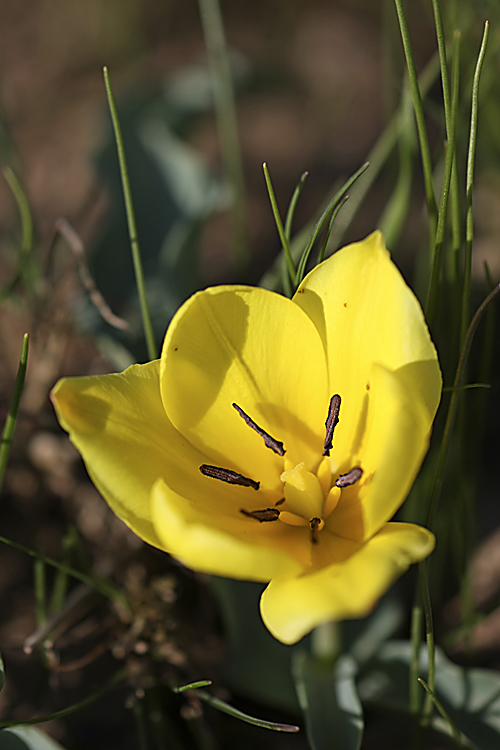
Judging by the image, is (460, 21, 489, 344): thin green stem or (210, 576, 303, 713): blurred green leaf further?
(210, 576, 303, 713): blurred green leaf

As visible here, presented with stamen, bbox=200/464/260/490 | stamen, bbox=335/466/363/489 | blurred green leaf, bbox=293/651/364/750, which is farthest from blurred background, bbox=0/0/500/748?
stamen, bbox=335/466/363/489

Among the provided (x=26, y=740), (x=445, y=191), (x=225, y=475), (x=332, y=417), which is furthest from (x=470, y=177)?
(x=26, y=740)

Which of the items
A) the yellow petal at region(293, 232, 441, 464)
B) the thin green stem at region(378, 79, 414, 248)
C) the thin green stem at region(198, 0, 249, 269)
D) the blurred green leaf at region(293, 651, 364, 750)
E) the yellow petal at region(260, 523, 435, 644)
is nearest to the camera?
the yellow petal at region(260, 523, 435, 644)

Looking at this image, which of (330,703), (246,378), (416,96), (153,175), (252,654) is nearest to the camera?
(416,96)

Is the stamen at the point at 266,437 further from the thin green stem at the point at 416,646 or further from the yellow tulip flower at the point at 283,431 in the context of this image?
the thin green stem at the point at 416,646

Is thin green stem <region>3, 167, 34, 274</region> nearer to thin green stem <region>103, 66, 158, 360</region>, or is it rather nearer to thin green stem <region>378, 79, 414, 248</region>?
thin green stem <region>103, 66, 158, 360</region>

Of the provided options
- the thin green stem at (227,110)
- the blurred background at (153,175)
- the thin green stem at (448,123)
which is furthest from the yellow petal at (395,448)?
the thin green stem at (227,110)

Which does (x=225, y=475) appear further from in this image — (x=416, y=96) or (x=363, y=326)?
(x=416, y=96)
